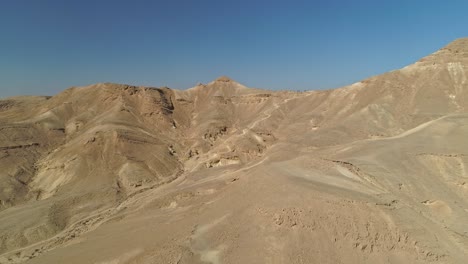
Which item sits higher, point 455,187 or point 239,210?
point 239,210

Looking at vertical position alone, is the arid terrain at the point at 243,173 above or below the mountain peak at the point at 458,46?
below

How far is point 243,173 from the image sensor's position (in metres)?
25.5

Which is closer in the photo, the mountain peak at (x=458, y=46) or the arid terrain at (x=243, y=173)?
the arid terrain at (x=243, y=173)

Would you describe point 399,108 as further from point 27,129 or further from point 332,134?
point 27,129

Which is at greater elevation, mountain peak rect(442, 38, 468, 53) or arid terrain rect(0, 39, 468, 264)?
mountain peak rect(442, 38, 468, 53)

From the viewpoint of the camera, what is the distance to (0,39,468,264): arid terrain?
1535cm

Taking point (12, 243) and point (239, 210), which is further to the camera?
point (12, 243)

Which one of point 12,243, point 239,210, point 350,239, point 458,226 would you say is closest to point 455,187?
point 458,226

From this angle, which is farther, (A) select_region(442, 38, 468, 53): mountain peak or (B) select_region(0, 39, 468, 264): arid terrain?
(A) select_region(442, 38, 468, 53): mountain peak

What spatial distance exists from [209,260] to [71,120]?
1537 inches

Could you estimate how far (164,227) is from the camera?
18703 millimetres

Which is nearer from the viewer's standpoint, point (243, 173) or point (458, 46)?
point (243, 173)

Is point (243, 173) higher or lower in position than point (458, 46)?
lower

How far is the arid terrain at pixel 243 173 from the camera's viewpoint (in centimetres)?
1535
